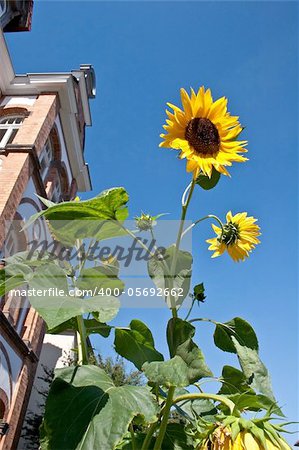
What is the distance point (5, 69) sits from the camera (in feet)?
39.1

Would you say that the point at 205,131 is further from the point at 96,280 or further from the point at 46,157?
the point at 46,157

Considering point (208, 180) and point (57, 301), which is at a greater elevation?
point (208, 180)

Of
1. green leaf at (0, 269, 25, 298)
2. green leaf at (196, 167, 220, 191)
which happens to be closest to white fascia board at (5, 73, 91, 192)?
green leaf at (196, 167, 220, 191)

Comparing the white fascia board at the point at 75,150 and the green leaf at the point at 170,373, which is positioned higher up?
the white fascia board at the point at 75,150

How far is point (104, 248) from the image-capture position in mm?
1687

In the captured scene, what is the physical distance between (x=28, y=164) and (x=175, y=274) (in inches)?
363

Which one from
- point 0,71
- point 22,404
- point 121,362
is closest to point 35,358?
point 22,404

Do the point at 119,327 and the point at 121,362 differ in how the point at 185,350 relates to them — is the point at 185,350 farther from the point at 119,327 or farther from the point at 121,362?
the point at 121,362

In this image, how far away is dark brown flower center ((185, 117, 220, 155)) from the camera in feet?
4.16

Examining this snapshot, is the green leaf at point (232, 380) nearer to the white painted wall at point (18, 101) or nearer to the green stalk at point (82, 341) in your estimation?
the green stalk at point (82, 341)

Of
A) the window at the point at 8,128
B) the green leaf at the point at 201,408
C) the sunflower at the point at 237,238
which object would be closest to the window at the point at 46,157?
the window at the point at 8,128

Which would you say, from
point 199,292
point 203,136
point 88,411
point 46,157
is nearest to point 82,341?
point 88,411

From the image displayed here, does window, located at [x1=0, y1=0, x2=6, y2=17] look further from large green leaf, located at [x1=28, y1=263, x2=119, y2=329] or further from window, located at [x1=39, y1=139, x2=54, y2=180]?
large green leaf, located at [x1=28, y1=263, x2=119, y2=329]

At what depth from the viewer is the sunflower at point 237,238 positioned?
1558 millimetres
